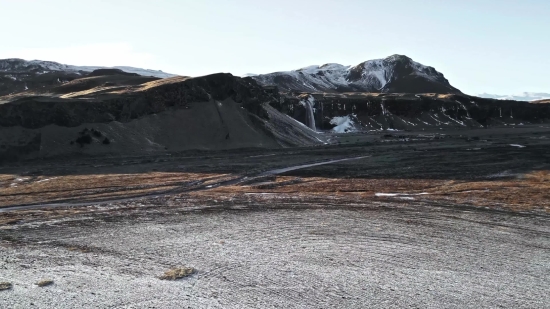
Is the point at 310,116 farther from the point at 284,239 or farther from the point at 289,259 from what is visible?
the point at 289,259

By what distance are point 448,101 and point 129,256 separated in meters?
125

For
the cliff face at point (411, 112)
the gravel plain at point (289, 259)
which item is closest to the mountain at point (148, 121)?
the cliff face at point (411, 112)

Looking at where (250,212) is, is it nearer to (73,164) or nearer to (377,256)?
(377,256)

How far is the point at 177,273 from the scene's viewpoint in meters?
19.1

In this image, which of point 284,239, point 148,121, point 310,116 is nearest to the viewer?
point 284,239

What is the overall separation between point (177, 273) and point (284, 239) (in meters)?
6.23

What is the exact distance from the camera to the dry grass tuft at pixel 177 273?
18797mm

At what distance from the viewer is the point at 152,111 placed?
241ft

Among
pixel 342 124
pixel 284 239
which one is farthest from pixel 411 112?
pixel 284 239

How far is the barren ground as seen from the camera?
56.0ft

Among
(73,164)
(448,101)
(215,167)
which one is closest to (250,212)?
(215,167)

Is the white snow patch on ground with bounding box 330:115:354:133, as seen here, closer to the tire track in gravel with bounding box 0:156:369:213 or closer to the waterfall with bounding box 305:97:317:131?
the waterfall with bounding box 305:97:317:131

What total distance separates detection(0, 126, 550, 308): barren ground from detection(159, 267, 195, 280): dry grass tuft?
1.15 feet

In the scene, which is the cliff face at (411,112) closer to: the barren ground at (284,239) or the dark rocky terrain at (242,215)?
the dark rocky terrain at (242,215)
